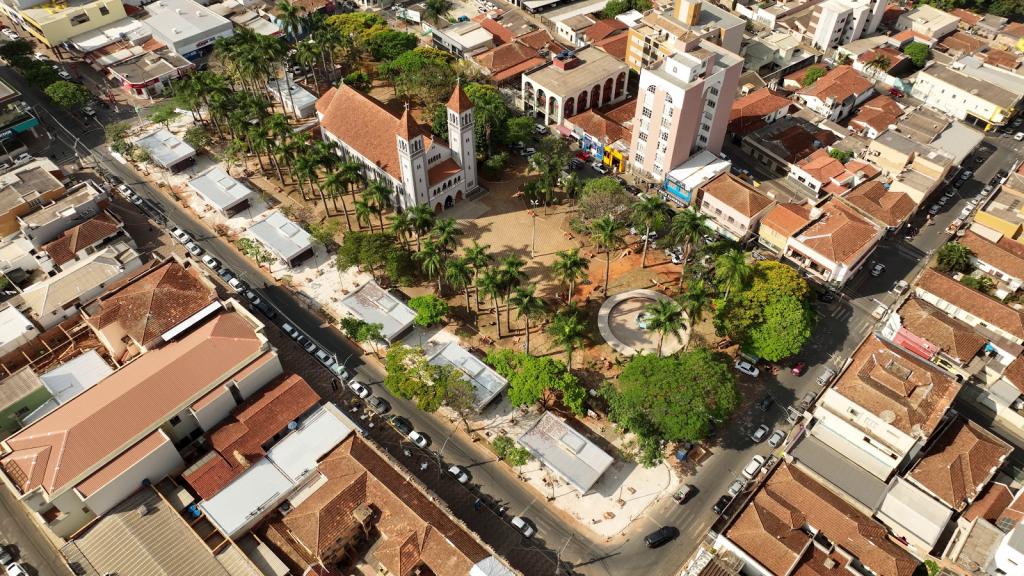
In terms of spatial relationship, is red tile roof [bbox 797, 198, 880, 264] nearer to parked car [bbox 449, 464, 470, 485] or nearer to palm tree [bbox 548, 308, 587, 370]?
palm tree [bbox 548, 308, 587, 370]

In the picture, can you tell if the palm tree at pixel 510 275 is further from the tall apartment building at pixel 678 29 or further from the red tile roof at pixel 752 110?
the red tile roof at pixel 752 110

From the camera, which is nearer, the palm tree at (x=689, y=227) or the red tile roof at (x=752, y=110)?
the palm tree at (x=689, y=227)

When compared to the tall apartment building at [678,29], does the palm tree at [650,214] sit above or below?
below

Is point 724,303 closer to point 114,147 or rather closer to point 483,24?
point 483,24

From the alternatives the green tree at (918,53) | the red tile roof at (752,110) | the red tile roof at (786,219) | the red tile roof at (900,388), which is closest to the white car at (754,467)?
the red tile roof at (900,388)

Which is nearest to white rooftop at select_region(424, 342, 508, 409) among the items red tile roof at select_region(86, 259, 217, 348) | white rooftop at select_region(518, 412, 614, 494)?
white rooftop at select_region(518, 412, 614, 494)
